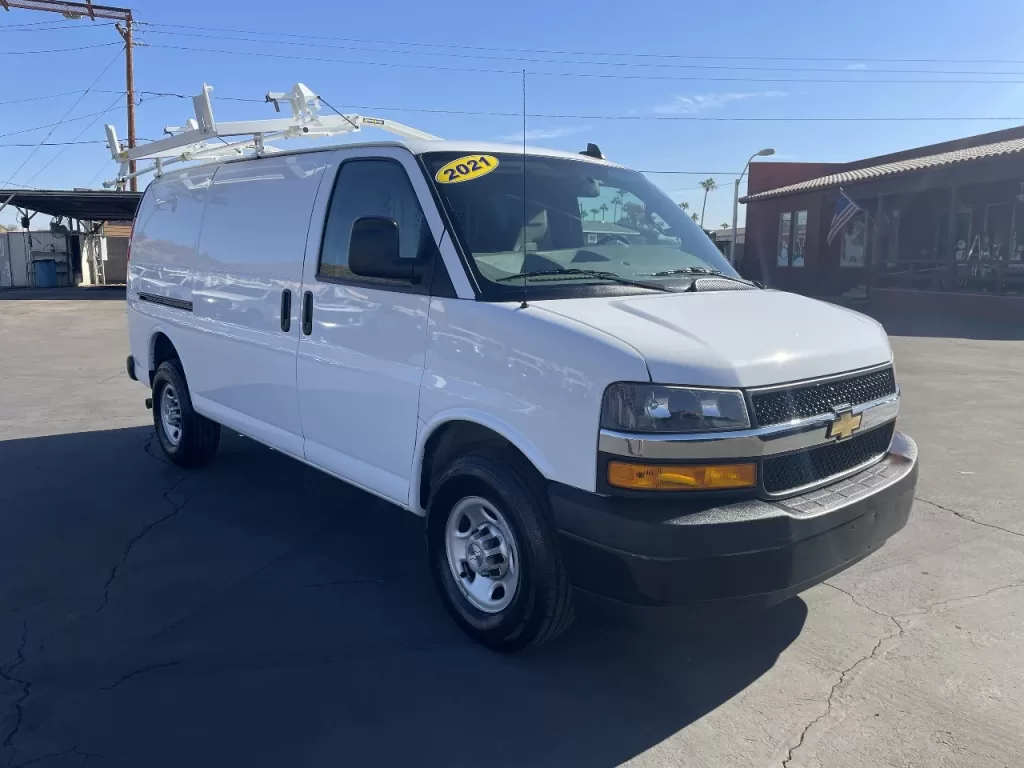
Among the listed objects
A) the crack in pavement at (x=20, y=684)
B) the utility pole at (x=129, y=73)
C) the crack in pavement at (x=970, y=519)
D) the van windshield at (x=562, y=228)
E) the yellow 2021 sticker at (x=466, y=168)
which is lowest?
the crack in pavement at (x=20, y=684)

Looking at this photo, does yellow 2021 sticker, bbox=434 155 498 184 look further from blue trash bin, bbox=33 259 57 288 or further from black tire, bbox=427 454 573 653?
blue trash bin, bbox=33 259 57 288

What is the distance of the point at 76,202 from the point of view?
30.2 m

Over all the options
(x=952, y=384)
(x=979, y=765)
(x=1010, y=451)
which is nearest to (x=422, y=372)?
(x=979, y=765)

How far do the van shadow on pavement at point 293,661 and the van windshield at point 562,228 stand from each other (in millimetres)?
1594

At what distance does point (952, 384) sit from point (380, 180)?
29.1 ft

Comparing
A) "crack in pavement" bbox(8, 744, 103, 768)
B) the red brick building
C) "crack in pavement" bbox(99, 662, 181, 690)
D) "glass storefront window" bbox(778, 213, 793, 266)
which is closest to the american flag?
the red brick building

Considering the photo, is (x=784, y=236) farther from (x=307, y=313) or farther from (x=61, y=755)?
(x=61, y=755)

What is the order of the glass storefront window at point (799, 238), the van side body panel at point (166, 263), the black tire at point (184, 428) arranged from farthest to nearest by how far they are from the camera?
the glass storefront window at point (799, 238) → the black tire at point (184, 428) → the van side body panel at point (166, 263)

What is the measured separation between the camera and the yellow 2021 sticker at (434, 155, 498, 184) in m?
3.94

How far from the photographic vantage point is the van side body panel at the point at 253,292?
15.6 ft

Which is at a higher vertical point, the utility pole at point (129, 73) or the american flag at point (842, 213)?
the utility pole at point (129, 73)

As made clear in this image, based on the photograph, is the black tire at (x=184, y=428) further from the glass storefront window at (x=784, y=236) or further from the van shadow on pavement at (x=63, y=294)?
the glass storefront window at (x=784, y=236)

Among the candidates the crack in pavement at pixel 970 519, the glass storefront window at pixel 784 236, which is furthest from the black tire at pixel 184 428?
the glass storefront window at pixel 784 236

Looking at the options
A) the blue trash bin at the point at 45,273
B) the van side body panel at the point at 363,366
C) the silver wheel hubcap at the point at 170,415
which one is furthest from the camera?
the blue trash bin at the point at 45,273
